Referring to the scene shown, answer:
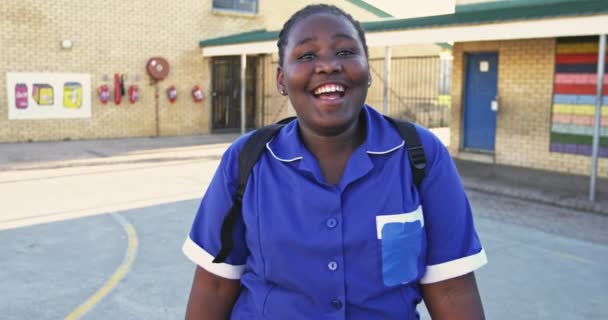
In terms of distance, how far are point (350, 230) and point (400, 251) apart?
0.53 ft

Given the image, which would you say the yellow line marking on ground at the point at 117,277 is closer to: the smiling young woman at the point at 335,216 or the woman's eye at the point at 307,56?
the smiling young woman at the point at 335,216

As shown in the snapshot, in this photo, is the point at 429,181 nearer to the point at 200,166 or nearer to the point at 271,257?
A: the point at 271,257

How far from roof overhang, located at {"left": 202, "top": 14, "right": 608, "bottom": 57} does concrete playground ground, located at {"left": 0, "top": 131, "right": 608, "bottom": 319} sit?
2545 millimetres

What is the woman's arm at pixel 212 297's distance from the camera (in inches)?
81.2

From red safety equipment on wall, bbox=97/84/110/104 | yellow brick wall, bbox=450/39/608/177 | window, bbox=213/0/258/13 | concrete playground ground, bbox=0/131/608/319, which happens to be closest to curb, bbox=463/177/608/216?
concrete playground ground, bbox=0/131/608/319

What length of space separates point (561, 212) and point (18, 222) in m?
7.54

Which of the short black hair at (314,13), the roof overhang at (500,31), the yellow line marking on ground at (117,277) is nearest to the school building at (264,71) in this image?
the roof overhang at (500,31)

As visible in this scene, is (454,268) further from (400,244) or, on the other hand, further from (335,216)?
(335,216)

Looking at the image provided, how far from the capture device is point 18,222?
27.8 feet

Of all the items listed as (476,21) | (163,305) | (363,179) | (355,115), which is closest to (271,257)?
(363,179)

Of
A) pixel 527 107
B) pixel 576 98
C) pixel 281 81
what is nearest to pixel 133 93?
pixel 527 107

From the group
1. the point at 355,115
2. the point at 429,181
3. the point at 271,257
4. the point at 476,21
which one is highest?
the point at 476,21

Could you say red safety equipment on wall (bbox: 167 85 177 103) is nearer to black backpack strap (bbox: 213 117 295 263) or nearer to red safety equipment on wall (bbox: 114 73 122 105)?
red safety equipment on wall (bbox: 114 73 122 105)

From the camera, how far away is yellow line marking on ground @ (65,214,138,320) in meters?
5.26
